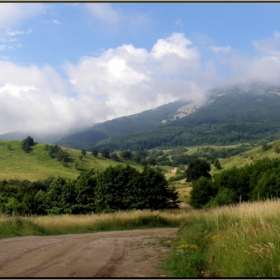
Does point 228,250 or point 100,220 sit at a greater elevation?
point 228,250

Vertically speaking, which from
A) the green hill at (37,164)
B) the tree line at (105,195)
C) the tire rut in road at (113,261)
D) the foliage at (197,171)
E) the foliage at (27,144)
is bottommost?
the foliage at (197,171)

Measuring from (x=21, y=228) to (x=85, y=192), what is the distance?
63.0 feet

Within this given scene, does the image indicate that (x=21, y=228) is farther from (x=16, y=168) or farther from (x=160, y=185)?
(x=16, y=168)

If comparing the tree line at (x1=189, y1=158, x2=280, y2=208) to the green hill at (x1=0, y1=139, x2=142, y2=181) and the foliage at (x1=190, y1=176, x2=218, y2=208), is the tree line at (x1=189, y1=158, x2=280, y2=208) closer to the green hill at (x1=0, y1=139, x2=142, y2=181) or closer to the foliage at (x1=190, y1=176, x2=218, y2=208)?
the foliage at (x1=190, y1=176, x2=218, y2=208)

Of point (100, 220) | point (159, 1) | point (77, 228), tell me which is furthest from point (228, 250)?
point (100, 220)

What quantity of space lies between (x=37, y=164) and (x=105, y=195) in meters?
48.3

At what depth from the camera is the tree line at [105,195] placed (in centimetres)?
3503

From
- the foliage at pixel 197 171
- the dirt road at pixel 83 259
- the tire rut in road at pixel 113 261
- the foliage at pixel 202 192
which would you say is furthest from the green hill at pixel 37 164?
the tire rut in road at pixel 113 261

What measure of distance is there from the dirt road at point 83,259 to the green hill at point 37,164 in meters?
61.8

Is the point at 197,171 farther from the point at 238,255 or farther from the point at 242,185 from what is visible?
the point at 238,255

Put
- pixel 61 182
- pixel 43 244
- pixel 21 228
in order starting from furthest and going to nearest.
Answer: pixel 61 182
pixel 21 228
pixel 43 244

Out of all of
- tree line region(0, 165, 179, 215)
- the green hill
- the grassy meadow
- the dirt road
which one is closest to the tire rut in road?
the dirt road

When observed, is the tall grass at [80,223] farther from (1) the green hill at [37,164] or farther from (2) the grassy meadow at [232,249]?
(1) the green hill at [37,164]

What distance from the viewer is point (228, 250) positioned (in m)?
7.17
